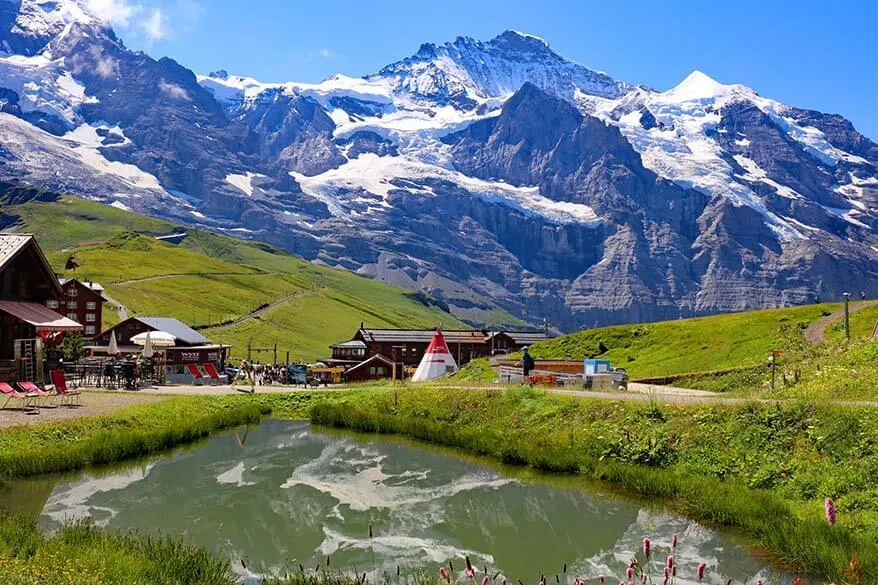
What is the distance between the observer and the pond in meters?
21.1

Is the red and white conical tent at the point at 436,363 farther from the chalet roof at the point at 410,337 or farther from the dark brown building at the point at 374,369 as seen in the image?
the chalet roof at the point at 410,337

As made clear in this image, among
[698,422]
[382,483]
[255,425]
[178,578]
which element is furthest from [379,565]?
[255,425]

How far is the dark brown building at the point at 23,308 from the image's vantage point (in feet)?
151

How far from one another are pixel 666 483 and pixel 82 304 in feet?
464

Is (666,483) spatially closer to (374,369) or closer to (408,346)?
(374,369)

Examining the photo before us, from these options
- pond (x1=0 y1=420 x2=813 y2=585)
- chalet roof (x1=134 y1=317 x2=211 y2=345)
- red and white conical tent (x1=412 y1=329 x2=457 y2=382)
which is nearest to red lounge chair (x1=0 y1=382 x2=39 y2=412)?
pond (x1=0 y1=420 x2=813 y2=585)

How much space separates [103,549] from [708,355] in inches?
2231

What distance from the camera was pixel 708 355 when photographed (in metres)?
65.6

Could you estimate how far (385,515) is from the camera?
85.6 ft

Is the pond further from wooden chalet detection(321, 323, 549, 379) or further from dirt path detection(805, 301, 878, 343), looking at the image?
wooden chalet detection(321, 323, 549, 379)

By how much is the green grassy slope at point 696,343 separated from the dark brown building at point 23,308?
151 feet

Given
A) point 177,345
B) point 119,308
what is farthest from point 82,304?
point 177,345

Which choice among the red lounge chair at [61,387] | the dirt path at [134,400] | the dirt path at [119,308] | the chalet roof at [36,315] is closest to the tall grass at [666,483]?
the dirt path at [134,400]

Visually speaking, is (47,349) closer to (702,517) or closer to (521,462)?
(521,462)
